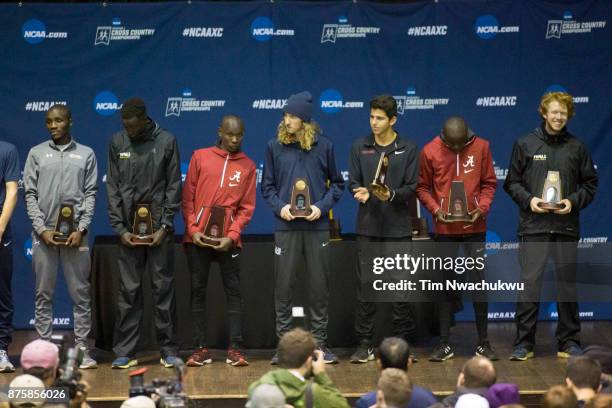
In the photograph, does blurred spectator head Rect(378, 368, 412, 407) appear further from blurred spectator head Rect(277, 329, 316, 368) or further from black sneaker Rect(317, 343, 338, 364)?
black sneaker Rect(317, 343, 338, 364)

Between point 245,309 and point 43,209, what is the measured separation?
5.99 feet

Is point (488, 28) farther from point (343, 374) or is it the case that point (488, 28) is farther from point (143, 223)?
point (143, 223)

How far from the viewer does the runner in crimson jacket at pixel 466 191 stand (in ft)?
28.7

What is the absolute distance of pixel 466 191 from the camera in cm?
876

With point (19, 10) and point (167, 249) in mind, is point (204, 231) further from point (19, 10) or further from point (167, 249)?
point (19, 10)

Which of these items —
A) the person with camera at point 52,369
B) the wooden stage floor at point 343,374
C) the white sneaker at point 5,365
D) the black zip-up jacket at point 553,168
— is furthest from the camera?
the black zip-up jacket at point 553,168

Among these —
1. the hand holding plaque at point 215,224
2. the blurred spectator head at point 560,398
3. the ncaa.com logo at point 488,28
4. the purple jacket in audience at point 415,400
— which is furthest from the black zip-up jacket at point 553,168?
the blurred spectator head at point 560,398

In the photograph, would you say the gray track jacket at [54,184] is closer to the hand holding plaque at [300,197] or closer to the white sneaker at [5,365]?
the white sneaker at [5,365]

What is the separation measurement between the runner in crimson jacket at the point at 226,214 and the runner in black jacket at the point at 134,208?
0.18 m

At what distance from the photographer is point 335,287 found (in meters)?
9.20

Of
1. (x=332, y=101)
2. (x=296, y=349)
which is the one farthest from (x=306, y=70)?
(x=296, y=349)

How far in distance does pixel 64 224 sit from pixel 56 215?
0.42ft

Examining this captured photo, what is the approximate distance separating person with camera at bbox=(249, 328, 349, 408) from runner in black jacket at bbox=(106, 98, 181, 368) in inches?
109

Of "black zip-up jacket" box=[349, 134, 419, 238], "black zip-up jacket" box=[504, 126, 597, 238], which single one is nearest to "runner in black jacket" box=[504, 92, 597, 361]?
"black zip-up jacket" box=[504, 126, 597, 238]
